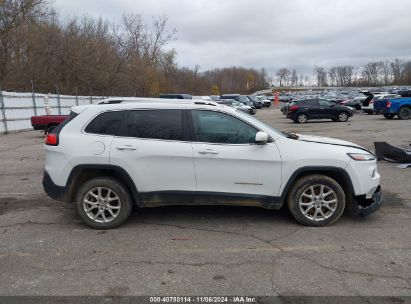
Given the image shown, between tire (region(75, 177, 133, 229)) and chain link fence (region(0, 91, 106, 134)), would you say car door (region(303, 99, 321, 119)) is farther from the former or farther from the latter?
tire (region(75, 177, 133, 229))

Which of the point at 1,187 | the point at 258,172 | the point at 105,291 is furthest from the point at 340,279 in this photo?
the point at 1,187

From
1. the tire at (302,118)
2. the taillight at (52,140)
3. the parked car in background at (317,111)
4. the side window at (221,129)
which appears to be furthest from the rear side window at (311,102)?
the taillight at (52,140)

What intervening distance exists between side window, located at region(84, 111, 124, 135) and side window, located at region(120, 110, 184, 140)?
4.7 inches

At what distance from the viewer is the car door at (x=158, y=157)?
5.26m

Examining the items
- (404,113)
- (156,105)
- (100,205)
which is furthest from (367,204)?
(404,113)

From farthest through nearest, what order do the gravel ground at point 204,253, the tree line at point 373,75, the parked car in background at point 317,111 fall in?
the tree line at point 373,75 → the parked car in background at point 317,111 → the gravel ground at point 204,253

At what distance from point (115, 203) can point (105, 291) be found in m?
1.82

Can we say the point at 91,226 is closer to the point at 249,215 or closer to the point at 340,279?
the point at 249,215

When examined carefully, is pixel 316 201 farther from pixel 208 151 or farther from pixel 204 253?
pixel 204 253

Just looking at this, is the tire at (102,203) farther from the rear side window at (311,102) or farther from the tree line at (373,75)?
the tree line at (373,75)

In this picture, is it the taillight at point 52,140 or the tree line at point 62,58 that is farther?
the tree line at point 62,58

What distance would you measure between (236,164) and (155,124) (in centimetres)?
122

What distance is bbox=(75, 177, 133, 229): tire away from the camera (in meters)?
5.35

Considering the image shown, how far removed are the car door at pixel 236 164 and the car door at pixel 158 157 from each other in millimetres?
158
